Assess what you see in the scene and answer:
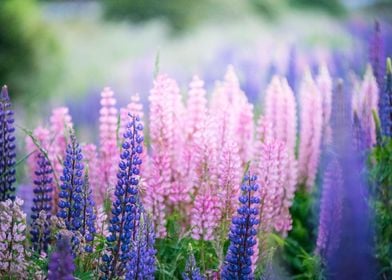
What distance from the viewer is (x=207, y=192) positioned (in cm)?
219

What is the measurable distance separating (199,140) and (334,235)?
57 cm

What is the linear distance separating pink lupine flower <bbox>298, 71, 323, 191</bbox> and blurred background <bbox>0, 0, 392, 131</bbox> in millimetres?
3522

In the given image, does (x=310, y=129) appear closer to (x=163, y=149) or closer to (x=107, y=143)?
(x=163, y=149)

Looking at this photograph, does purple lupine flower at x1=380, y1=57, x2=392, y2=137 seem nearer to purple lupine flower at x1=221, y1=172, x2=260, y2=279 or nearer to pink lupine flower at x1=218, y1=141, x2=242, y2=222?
pink lupine flower at x1=218, y1=141, x2=242, y2=222

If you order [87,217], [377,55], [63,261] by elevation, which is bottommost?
[63,261]

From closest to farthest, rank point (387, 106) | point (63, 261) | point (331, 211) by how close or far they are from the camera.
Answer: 1. point (63, 261)
2. point (331, 211)
3. point (387, 106)

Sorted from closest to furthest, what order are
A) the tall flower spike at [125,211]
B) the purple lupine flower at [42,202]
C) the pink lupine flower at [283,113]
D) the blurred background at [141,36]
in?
the tall flower spike at [125,211], the purple lupine flower at [42,202], the pink lupine flower at [283,113], the blurred background at [141,36]

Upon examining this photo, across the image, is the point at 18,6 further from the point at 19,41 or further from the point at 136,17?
the point at 136,17

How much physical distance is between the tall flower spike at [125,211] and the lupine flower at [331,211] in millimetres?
491

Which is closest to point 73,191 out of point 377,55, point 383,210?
point 383,210

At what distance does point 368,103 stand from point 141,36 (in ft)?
23.5

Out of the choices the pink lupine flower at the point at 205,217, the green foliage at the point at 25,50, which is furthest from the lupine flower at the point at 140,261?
the green foliage at the point at 25,50

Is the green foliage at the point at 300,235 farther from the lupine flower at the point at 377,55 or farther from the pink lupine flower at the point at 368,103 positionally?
the lupine flower at the point at 377,55

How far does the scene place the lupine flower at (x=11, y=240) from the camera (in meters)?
1.77
